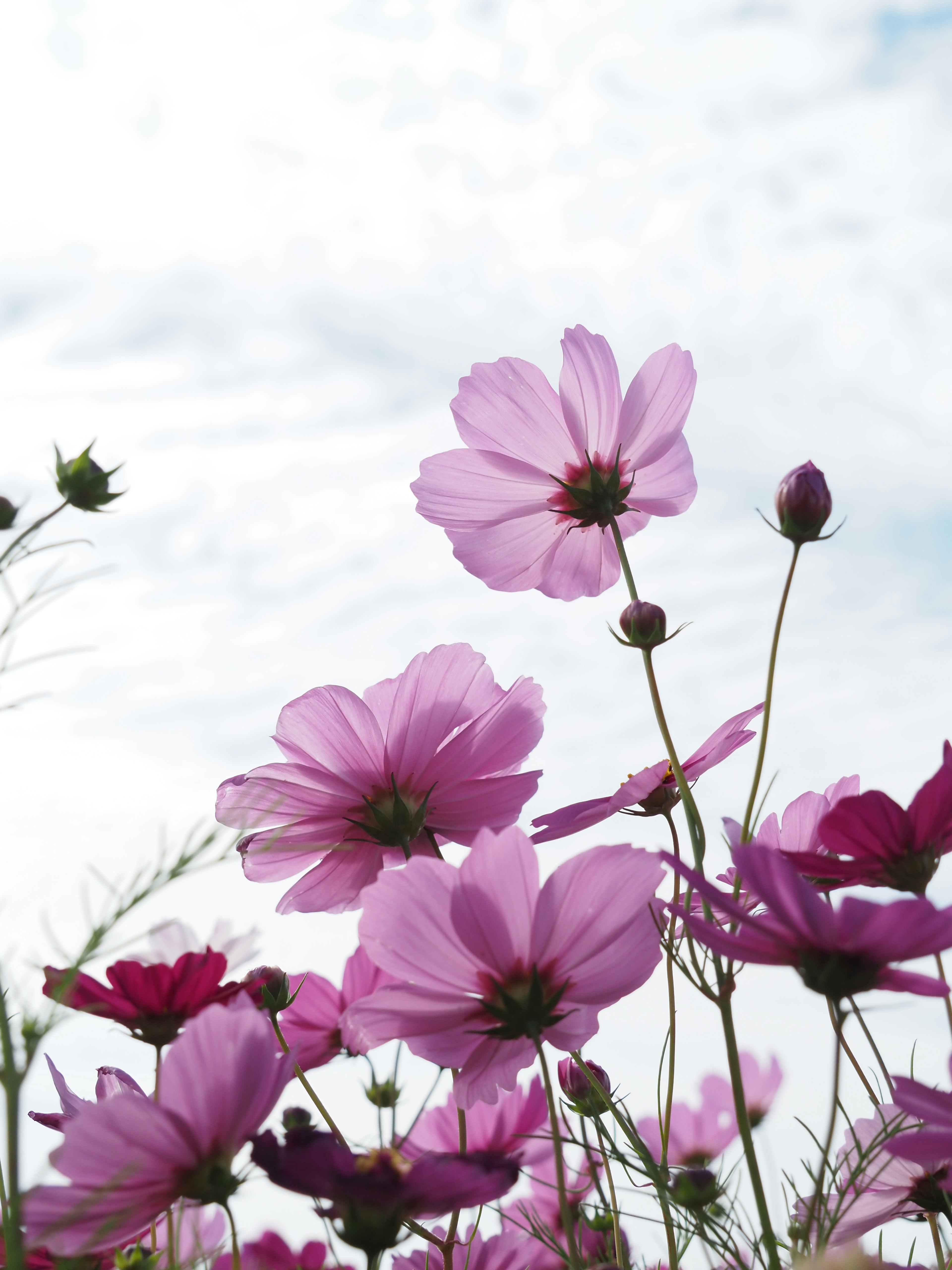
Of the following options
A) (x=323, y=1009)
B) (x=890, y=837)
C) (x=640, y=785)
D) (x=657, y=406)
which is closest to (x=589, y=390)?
(x=657, y=406)

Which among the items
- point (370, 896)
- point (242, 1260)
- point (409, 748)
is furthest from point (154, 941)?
point (370, 896)

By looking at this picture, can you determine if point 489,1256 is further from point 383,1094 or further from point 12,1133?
point 12,1133

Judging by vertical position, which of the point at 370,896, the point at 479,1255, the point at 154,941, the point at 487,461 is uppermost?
the point at 487,461

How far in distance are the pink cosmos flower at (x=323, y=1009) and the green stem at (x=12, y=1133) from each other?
0.44 m

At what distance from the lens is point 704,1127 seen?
1.62 metres

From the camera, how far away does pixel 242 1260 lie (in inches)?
31.6

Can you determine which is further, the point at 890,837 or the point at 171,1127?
the point at 890,837

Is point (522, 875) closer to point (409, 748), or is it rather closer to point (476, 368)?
point (409, 748)

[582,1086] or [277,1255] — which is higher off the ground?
[582,1086]

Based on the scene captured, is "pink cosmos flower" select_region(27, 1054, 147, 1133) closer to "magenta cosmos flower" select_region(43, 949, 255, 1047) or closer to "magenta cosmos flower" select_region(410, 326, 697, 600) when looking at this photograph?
"magenta cosmos flower" select_region(43, 949, 255, 1047)

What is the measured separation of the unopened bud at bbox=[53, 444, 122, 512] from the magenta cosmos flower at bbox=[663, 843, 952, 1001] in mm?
457

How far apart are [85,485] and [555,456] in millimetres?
356

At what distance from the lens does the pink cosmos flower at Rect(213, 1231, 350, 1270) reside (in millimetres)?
788

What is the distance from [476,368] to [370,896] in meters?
0.46
